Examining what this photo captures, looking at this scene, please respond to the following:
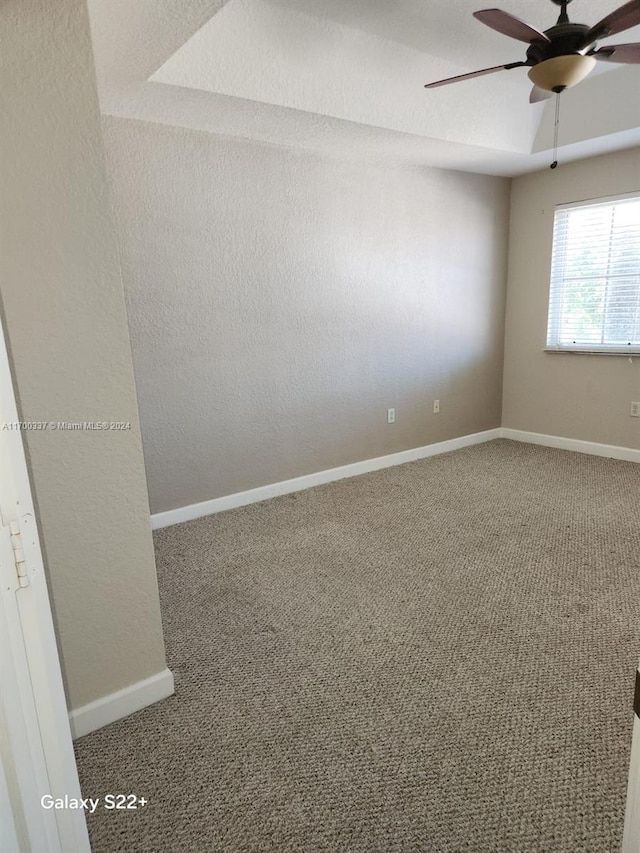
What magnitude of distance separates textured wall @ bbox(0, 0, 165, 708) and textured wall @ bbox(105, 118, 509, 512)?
5.05 ft

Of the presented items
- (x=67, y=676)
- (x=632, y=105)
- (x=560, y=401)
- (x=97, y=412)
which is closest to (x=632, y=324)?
(x=560, y=401)

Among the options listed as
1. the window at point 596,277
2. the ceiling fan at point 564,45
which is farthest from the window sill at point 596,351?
the ceiling fan at point 564,45

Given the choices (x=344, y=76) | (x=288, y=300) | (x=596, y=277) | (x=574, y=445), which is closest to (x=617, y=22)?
(x=344, y=76)

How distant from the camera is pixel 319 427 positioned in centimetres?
378

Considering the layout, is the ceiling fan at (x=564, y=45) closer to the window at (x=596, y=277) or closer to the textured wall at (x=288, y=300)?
the textured wall at (x=288, y=300)

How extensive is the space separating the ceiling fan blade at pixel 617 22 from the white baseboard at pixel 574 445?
3080 mm

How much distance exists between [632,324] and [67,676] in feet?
14.3

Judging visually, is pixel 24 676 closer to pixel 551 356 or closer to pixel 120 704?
pixel 120 704

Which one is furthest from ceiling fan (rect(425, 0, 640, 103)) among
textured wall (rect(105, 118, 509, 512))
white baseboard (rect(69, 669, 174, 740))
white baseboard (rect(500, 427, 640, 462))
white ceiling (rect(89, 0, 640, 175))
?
white baseboard (rect(500, 427, 640, 462))

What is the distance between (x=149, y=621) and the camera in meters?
1.66

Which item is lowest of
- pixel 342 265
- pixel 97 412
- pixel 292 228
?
pixel 97 412

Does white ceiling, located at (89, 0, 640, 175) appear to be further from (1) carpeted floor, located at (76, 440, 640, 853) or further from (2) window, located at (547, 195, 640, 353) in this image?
(1) carpeted floor, located at (76, 440, 640, 853)

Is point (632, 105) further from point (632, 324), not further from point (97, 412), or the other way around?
point (97, 412)

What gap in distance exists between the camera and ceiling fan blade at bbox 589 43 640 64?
2.19m
